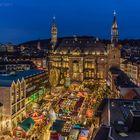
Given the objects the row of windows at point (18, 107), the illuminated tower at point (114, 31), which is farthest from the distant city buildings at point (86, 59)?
the row of windows at point (18, 107)

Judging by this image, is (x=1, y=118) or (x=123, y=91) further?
(x=123, y=91)

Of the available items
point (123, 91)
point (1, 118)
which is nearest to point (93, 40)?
point (123, 91)

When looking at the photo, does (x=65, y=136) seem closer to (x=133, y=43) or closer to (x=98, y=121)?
(x=98, y=121)

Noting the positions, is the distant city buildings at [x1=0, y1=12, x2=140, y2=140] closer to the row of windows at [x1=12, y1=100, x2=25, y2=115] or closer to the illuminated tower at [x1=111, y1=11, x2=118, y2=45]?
the row of windows at [x1=12, y1=100, x2=25, y2=115]

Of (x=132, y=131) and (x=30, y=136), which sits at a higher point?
(x=132, y=131)

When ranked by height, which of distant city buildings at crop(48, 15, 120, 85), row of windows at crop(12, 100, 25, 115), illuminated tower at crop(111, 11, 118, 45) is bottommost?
row of windows at crop(12, 100, 25, 115)

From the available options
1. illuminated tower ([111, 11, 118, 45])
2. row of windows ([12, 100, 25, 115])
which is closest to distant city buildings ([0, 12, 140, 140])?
row of windows ([12, 100, 25, 115])

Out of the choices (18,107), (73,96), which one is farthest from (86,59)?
(18,107)

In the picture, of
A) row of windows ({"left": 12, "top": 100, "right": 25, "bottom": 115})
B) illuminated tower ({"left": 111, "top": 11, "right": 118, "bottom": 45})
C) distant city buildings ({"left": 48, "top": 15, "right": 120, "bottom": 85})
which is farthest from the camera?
illuminated tower ({"left": 111, "top": 11, "right": 118, "bottom": 45})

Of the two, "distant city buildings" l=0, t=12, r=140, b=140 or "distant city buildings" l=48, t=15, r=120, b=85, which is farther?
"distant city buildings" l=48, t=15, r=120, b=85

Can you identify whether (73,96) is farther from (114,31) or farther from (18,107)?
(114,31)

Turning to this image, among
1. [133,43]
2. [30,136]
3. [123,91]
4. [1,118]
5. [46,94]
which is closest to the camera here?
[30,136]
